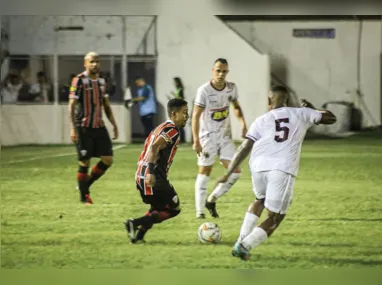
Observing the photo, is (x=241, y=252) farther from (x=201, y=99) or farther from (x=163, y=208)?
(x=201, y=99)

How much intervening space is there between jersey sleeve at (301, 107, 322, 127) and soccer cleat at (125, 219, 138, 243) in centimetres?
158

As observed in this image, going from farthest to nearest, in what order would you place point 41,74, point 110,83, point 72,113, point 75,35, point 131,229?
point 110,83 → point 41,74 → point 75,35 → point 72,113 → point 131,229

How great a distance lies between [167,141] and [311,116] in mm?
1107

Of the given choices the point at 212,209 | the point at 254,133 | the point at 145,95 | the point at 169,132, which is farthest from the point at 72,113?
the point at 145,95

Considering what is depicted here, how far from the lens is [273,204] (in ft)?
19.6

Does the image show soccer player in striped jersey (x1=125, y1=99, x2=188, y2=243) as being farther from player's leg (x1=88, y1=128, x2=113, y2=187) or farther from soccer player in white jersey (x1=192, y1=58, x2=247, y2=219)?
player's leg (x1=88, y1=128, x2=113, y2=187)

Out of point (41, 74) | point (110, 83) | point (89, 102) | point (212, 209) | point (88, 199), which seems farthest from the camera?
point (110, 83)

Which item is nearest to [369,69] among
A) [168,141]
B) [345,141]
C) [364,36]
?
[364,36]

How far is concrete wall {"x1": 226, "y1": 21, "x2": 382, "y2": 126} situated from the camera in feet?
55.5

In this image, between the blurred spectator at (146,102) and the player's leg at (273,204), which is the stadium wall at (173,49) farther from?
the player's leg at (273,204)

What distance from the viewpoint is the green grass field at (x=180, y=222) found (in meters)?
6.50

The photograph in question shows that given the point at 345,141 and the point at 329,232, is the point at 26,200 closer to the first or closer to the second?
the point at 329,232

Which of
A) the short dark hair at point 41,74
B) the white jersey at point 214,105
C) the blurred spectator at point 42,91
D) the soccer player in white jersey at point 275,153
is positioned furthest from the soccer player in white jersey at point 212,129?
the blurred spectator at point 42,91

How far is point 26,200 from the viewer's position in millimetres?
9430
